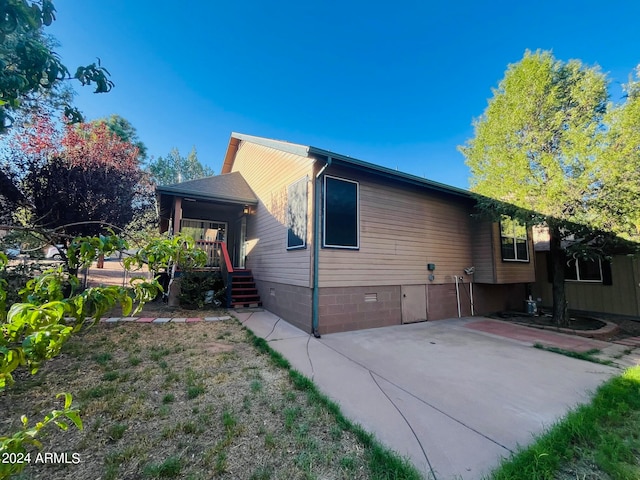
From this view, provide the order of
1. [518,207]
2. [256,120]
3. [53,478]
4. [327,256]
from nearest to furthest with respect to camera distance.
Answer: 1. [53,478]
2. [327,256]
3. [518,207]
4. [256,120]

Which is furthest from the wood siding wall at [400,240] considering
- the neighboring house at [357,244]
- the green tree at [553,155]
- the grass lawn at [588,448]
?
the grass lawn at [588,448]

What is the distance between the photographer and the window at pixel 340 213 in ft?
19.4

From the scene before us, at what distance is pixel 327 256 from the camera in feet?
19.1

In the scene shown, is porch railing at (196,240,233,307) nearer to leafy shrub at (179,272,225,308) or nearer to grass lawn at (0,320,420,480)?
leafy shrub at (179,272,225,308)

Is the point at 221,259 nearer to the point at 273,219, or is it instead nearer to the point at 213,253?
the point at 213,253

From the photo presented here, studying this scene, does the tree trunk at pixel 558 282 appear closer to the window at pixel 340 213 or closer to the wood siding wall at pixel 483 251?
the wood siding wall at pixel 483 251

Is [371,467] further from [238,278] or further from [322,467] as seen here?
[238,278]

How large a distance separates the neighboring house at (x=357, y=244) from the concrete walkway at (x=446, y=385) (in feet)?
3.29

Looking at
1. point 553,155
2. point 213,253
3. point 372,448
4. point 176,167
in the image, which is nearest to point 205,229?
point 213,253

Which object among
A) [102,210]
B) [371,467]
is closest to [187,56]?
[102,210]

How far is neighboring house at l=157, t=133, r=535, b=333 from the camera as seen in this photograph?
19.2 ft

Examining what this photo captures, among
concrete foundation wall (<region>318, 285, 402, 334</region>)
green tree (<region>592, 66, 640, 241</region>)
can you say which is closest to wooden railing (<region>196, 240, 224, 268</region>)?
concrete foundation wall (<region>318, 285, 402, 334</region>)

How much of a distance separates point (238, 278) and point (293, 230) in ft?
11.7

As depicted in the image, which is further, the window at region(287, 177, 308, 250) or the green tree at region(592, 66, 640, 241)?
the window at region(287, 177, 308, 250)
